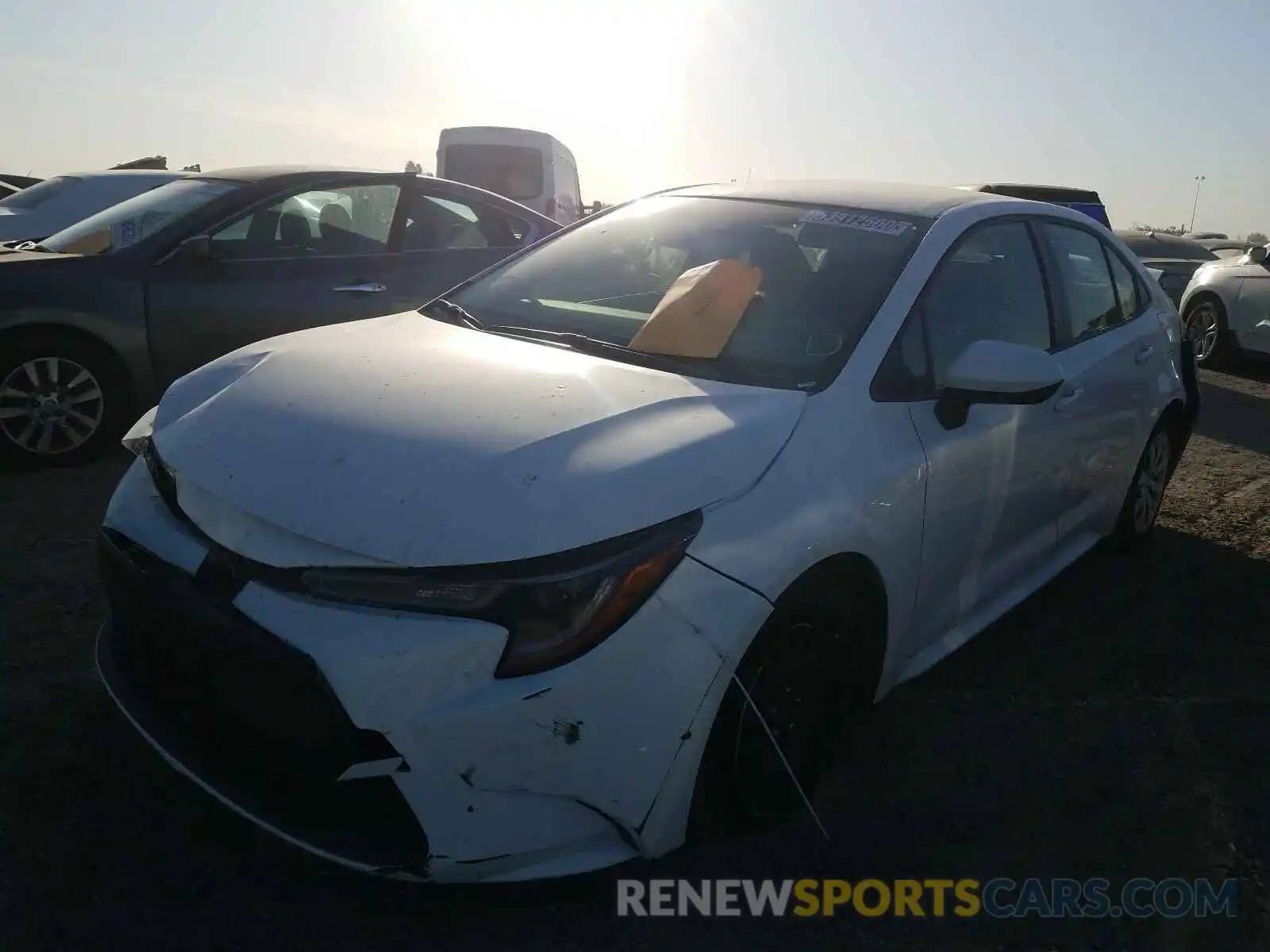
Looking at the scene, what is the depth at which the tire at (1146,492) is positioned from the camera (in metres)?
4.33

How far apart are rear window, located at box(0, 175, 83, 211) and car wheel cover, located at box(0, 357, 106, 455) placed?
5.77 meters

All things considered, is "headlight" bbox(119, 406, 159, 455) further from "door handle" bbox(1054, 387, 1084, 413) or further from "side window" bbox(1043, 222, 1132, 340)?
"side window" bbox(1043, 222, 1132, 340)

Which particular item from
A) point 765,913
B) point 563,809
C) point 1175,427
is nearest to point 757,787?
point 765,913

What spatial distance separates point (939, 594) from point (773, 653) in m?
0.83

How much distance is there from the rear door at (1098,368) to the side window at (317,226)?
3.46m

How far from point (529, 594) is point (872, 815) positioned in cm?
124

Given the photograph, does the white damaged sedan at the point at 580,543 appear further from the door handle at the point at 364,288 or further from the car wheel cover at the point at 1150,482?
the door handle at the point at 364,288

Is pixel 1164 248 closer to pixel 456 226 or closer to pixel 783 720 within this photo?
pixel 456 226

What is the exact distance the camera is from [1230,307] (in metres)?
10.0

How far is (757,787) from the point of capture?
2.29 metres

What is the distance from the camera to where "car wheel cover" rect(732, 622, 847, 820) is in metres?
2.19

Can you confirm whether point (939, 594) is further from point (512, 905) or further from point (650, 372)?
point (512, 905)

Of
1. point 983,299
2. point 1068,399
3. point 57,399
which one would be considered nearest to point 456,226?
point 57,399

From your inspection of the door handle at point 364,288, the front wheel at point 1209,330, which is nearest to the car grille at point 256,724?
the door handle at point 364,288
